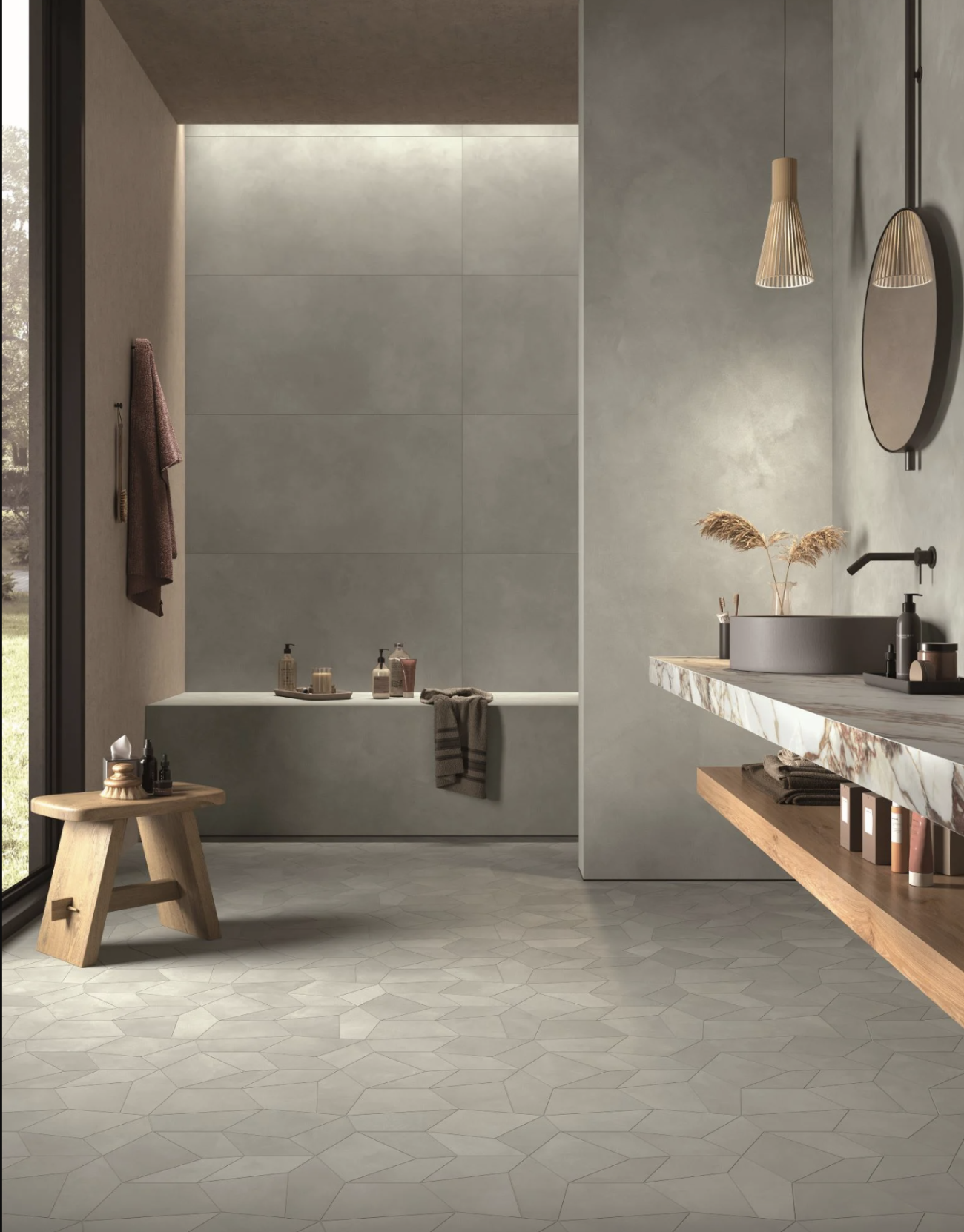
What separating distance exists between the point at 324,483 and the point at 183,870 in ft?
8.16

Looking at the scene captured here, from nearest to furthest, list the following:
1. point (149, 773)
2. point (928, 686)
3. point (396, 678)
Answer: point (928, 686) < point (149, 773) < point (396, 678)

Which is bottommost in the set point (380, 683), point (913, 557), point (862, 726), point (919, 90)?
point (380, 683)

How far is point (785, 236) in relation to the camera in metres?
3.37

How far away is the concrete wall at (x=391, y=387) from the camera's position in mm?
5516

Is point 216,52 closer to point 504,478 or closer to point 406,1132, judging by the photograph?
point 504,478

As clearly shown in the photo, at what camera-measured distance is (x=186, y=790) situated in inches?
140

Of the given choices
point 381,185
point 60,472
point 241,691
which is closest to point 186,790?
point 60,472

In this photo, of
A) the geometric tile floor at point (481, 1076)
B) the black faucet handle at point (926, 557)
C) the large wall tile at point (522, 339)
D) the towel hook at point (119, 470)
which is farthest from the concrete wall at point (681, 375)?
the towel hook at point (119, 470)

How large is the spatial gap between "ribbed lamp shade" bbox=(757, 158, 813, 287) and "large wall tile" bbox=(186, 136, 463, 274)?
242 cm

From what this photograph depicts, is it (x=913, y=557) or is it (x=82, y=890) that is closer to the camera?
(x=913, y=557)

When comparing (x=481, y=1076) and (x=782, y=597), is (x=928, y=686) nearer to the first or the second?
(x=481, y=1076)

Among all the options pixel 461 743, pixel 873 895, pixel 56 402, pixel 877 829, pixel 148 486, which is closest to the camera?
pixel 873 895

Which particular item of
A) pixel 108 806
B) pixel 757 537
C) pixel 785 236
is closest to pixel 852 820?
pixel 757 537

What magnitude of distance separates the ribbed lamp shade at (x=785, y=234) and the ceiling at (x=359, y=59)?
1492mm
